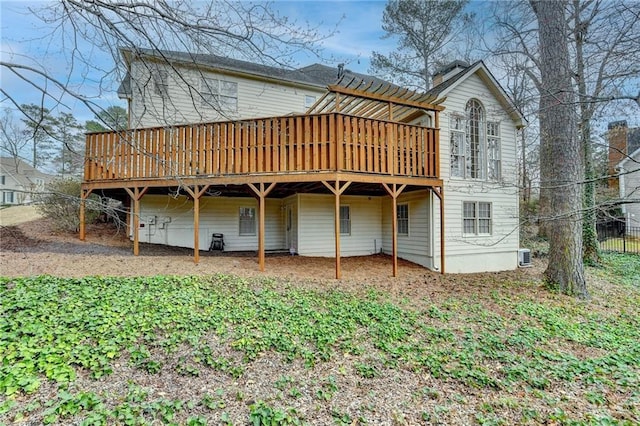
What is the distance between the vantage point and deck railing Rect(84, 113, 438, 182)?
803cm

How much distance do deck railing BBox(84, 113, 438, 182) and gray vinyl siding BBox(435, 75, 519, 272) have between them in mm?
1613

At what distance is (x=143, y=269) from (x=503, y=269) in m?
11.4

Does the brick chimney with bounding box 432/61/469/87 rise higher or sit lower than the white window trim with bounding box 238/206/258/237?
higher

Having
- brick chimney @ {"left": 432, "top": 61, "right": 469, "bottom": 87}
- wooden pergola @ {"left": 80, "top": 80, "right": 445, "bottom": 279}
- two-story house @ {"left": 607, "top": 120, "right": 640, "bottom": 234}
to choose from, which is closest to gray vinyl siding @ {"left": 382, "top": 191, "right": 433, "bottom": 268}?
wooden pergola @ {"left": 80, "top": 80, "right": 445, "bottom": 279}

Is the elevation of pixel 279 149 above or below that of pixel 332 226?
above

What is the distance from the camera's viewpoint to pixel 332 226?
11.6 meters

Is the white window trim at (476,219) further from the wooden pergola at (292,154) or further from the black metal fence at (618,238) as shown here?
the black metal fence at (618,238)

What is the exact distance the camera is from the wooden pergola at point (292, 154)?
799cm

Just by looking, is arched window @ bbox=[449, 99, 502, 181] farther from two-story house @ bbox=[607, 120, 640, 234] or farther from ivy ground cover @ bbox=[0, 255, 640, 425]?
ivy ground cover @ bbox=[0, 255, 640, 425]

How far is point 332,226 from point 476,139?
609 cm

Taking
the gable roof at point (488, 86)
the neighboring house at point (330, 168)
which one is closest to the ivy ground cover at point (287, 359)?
the neighboring house at point (330, 168)

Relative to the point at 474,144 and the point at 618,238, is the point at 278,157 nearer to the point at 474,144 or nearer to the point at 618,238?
the point at 474,144

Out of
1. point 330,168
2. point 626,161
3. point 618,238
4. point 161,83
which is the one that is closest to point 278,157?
point 330,168

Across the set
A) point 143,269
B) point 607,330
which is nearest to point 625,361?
point 607,330
